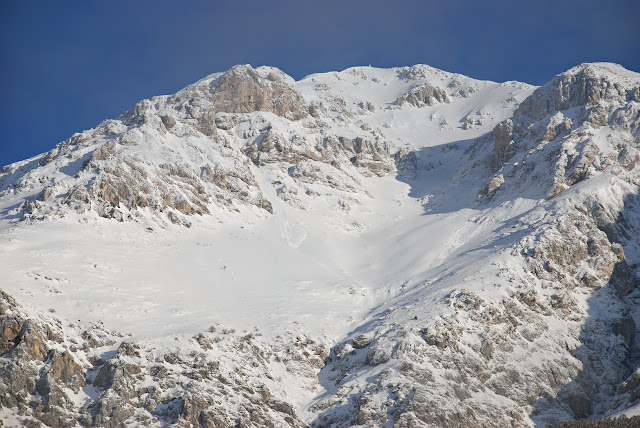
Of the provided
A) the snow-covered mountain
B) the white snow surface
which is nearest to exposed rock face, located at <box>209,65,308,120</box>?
the snow-covered mountain

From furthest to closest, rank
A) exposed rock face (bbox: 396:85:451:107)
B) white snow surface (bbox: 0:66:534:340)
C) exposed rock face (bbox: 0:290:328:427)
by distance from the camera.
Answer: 1. exposed rock face (bbox: 396:85:451:107)
2. white snow surface (bbox: 0:66:534:340)
3. exposed rock face (bbox: 0:290:328:427)

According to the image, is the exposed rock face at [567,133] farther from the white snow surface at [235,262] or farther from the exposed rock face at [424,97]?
the exposed rock face at [424,97]

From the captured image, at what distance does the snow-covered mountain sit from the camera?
5741 cm

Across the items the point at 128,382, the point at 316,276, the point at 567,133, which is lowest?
the point at 128,382

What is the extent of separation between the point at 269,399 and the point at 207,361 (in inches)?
293

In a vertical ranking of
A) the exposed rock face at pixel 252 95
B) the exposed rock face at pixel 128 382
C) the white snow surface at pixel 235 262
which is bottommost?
the exposed rock face at pixel 128 382

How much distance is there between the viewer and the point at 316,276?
8638 cm

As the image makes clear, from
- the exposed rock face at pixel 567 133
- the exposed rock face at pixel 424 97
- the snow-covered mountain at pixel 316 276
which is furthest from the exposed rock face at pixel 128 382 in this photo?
the exposed rock face at pixel 424 97

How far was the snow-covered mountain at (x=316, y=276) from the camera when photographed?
5741cm

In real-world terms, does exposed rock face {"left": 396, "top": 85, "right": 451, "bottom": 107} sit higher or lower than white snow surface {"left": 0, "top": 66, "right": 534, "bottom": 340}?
higher

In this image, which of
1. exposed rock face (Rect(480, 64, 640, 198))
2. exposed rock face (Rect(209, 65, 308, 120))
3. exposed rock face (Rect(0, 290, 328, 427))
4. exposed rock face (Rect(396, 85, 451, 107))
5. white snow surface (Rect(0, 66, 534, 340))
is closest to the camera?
exposed rock face (Rect(0, 290, 328, 427))

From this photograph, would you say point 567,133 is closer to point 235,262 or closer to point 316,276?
point 316,276

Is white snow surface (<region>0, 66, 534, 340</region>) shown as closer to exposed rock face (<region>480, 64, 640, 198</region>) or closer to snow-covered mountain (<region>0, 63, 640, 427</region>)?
snow-covered mountain (<region>0, 63, 640, 427</region>)

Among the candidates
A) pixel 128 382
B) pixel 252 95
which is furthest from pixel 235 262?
pixel 252 95
